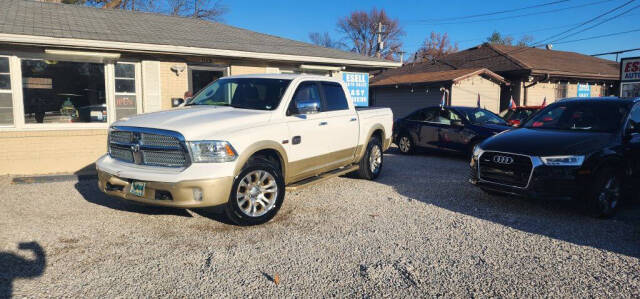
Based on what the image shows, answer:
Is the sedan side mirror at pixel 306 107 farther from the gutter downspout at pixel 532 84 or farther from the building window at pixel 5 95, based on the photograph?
the gutter downspout at pixel 532 84

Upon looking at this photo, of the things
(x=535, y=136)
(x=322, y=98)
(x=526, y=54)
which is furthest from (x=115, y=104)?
(x=526, y=54)

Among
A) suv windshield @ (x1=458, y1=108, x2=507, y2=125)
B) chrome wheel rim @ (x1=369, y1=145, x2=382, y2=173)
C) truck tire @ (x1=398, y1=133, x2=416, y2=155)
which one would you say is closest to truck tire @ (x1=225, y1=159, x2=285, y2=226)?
chrome wheel rim @ (x1=369, y1=145, x2=382, y2=173)

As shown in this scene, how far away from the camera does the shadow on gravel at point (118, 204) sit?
5.70 meters

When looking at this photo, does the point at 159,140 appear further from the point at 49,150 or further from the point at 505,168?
the point at 49,150

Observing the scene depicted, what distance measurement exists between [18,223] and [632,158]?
806 cm

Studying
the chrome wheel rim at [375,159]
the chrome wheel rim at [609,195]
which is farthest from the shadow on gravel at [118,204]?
the chrome wheel rim at [609,195]

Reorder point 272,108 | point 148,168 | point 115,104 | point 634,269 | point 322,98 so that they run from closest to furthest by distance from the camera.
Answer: point 634,269 < point 148,168 < point 272,108 < point 322,98 < point 115,104

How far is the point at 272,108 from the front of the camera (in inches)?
221

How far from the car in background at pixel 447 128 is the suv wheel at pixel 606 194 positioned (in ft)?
14.9

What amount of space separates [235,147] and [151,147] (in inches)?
36.8

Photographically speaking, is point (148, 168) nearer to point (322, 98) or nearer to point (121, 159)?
point (121, 159)

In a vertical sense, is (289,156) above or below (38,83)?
below

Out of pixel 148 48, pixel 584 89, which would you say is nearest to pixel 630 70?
pixel 584 89

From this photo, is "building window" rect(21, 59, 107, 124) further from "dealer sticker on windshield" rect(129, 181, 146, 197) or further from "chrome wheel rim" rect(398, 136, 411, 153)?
"chrome wheel rim" rect(398, 136, 411, 153)
